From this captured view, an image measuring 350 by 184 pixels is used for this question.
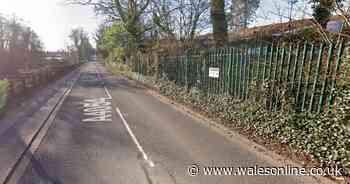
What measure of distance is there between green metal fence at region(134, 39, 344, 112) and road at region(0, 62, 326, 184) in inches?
54.6

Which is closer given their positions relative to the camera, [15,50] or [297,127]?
[297,127]

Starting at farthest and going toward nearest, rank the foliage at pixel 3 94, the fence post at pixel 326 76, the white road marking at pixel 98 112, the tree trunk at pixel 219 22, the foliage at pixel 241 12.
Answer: the foliage at pixel 241 12, the tree trunk at pixel 219 22, the foliage at pixel 3 94, the white road marking at pixel 98 112, the fence post at pixel 326 76

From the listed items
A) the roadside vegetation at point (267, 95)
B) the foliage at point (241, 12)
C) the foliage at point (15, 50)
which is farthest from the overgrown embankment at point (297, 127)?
the foliage at point (15, 50)

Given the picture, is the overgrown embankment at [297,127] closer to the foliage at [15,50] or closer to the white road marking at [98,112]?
the white road marking at [98,112]

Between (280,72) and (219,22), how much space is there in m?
7.28

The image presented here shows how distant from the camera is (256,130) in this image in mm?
5340

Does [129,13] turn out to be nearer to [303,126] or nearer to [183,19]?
[183,19]

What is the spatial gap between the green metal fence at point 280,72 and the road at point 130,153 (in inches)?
54.6

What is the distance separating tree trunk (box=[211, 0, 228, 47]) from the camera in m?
11.3

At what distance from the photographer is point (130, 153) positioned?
14.8ft

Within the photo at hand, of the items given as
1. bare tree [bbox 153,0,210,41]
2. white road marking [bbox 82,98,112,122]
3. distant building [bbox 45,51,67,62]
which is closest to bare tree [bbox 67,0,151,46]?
bare tree [bbox 153,0,210,41]

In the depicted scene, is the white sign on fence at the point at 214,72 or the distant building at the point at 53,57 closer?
the white sign on fence at the point at 214,72

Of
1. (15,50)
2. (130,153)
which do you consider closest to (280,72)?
(130,153)

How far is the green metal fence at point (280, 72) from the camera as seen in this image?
4.03m
